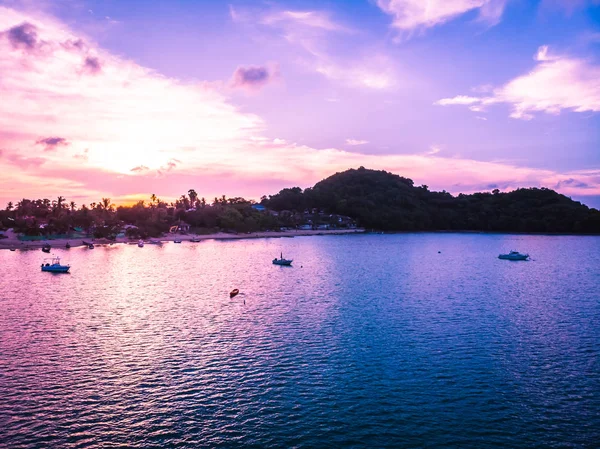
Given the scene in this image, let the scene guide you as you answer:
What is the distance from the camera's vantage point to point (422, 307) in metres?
66.2

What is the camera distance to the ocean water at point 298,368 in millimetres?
27969

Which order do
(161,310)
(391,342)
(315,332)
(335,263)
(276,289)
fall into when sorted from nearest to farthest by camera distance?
(391,342), (315,332), (161,310), (276,289), (335,263)

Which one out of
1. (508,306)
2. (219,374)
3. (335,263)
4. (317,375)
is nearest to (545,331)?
(508,306)

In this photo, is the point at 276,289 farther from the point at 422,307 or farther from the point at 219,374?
the point at 219,374

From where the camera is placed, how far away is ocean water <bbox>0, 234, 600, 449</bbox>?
28.0 m

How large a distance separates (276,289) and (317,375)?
Result: 46.8 meters

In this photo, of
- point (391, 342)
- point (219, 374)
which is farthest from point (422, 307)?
point (219, 374)

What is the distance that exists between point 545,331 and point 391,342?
20.5 metres

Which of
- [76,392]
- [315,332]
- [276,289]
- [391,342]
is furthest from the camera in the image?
[276,289]

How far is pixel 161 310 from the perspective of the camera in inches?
2530

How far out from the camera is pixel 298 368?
38969 millimetres

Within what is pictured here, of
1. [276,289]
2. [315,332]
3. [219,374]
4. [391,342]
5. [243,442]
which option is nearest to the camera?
[243,442]

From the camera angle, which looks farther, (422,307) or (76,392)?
(422,307)

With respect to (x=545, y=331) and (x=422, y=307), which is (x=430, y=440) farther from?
(x=422, y=307)
